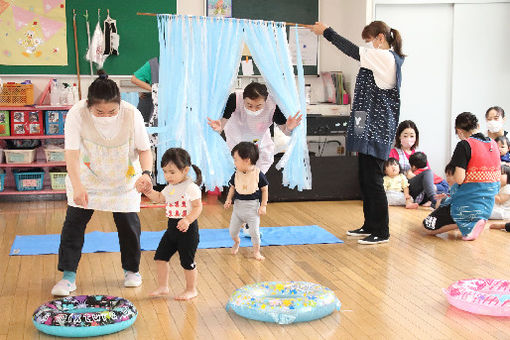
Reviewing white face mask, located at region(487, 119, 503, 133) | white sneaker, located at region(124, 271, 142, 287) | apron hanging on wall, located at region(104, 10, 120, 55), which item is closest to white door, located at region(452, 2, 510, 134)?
white face mask, located at region(487, 119, 503, 133)

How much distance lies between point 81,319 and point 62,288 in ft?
2.13

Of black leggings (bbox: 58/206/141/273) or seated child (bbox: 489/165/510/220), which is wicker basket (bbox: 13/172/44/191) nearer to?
black leggings (bbox: 58/206/141/273)

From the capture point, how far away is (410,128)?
21.9 feet

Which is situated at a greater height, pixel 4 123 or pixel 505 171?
pixel 4 123

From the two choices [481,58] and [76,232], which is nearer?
[76,232]

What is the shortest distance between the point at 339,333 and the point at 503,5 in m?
5.34

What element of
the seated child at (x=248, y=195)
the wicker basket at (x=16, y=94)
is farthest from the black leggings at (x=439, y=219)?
the wicker basket at (x=16, y=94)

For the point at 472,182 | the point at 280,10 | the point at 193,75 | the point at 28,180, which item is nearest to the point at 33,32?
the point at 28,180

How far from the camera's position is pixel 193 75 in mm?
4855

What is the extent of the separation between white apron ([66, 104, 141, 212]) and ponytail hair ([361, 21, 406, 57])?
1.84 metres

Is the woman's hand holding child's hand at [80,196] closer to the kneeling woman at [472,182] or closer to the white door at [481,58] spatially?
the kneeling woman at [472,182]

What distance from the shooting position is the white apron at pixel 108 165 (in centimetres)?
353

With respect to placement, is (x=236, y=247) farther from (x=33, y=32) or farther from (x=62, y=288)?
(x=33, y=32)

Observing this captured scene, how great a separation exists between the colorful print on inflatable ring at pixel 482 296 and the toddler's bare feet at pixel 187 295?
1269mm
